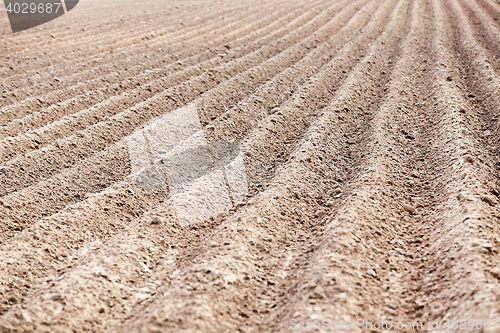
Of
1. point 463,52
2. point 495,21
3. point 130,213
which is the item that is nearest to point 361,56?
point 463,52

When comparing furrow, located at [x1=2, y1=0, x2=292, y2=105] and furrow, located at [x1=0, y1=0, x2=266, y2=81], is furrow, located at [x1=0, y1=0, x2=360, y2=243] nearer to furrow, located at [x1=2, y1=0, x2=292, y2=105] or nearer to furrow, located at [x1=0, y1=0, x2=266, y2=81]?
furrow, located at [x1=2, y1=0, x2=292, y2=105]

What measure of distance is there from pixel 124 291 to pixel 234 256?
659 millimetres

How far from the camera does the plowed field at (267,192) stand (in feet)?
7.08

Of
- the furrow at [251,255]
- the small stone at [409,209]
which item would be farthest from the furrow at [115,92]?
the small stone at [409,209]

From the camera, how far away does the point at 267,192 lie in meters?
3.22

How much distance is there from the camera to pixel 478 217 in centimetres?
261

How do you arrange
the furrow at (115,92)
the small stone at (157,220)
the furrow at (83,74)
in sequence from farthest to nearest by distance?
the furrow at (83,74)
the furrow at (115,92)
the small stone at (157,220)

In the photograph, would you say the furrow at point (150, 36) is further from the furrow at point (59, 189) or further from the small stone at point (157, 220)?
the small stone at point (157, 220)

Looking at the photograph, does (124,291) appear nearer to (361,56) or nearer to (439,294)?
(439,294)

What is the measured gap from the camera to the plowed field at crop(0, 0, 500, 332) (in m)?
2.16

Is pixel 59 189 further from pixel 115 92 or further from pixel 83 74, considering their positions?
pixel 83 74

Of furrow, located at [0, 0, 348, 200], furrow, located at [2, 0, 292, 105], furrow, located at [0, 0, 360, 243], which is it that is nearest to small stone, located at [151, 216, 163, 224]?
furrow, located at [0, 0, 360, 243]

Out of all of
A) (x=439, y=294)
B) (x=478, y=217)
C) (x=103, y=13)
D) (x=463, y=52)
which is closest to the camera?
(x=439, y=294)

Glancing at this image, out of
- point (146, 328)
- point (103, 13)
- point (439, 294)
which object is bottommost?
point (439, 294)
